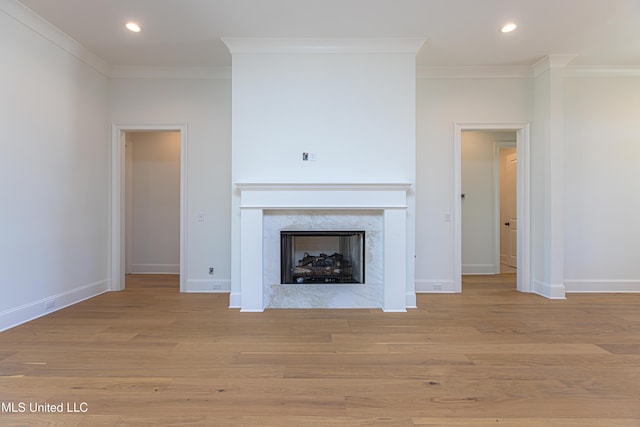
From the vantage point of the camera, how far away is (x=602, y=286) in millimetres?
4035

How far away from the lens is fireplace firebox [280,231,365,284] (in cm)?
341

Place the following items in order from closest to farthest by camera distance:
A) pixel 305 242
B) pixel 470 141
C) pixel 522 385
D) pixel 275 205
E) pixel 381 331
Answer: pixel 522 385
pixel 381 331
pixel 275 205
pixel 305 242
pixel 470 141

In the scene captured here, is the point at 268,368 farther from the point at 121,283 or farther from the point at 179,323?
the point at 121,283

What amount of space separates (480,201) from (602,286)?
190 centimetres

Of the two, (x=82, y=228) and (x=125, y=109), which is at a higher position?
(x=125, y=109)

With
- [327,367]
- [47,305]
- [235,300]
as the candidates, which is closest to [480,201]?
[235,300]

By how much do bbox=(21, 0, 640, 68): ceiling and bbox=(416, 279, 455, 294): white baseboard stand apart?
8.87 ft

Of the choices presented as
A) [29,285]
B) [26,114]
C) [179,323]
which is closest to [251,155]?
[179,323]

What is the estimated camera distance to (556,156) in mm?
3812

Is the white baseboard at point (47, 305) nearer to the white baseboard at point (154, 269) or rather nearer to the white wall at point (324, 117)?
the white baseboard at point (154, 269)

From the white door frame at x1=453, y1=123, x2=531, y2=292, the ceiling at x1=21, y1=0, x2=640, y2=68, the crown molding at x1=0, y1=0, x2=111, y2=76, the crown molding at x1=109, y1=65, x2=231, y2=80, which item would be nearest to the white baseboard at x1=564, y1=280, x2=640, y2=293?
the white door frame at x1=453, y1=123, x2=531, y2=292

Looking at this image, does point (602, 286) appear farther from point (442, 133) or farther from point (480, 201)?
point (442, 133)

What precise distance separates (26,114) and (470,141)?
5.65 metres

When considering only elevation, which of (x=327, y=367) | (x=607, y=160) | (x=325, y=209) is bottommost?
(x=327, y=367)
